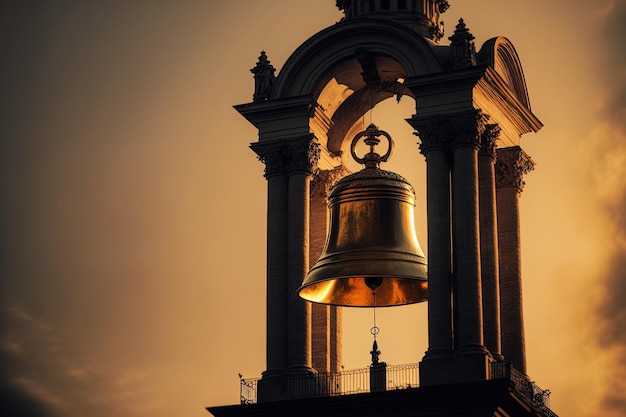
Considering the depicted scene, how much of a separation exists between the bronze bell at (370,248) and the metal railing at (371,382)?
1.65 metres

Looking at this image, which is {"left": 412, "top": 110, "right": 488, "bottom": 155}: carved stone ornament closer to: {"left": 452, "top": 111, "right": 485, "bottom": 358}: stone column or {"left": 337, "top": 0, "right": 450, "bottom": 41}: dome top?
{"left": 452, "top": 111, "right": 485, "bottom": 358}: stone column

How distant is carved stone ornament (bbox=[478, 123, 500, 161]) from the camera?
50.5m

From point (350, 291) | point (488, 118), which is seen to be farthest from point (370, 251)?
point (488, 118)

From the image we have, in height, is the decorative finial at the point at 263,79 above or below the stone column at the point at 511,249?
above

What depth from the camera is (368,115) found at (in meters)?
54.8

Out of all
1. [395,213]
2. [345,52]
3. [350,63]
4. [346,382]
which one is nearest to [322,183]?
[350,63]

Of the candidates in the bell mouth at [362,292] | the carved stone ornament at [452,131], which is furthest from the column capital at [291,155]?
the bell mouth at [362,292]

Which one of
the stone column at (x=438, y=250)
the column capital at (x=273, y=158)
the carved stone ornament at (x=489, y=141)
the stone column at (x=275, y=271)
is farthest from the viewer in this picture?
the column capital at (x=273, y=158)

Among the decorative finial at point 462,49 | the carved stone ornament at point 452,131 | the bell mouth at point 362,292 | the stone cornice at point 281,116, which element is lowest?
the bell mouth at point 362,292

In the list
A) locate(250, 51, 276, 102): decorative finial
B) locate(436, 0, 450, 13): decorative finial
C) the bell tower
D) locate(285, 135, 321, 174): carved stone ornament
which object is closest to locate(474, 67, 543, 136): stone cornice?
the bell tower

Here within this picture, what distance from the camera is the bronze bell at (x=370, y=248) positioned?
1895 inches

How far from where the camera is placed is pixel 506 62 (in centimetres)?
5259

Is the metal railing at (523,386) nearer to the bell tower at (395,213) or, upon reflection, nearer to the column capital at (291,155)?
the bell tower at (395,213)

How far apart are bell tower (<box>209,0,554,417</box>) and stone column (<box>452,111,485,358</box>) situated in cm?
3
